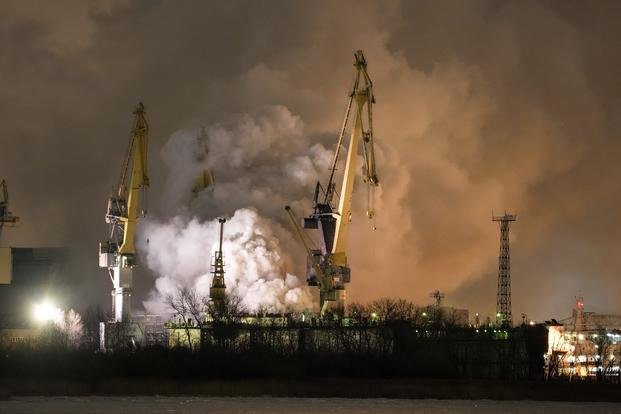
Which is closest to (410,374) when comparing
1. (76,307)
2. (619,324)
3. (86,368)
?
(86,368)

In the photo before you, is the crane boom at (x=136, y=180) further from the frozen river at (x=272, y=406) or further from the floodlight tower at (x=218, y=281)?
the frozen river at (x=272, y=406)

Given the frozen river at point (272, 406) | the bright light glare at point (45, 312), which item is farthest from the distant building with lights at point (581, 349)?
the bright light glare at point (45, 312)

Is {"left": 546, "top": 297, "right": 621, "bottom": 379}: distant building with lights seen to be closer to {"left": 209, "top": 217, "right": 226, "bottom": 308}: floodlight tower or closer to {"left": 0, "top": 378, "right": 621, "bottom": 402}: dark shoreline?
{"left": 0, "top": 378, "right": 621, "bottom": 402}: dark shoreline

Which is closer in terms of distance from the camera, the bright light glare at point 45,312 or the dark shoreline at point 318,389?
the dark shoreline at point 318,389

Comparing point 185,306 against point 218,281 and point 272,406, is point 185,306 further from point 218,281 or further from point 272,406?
point 272,406

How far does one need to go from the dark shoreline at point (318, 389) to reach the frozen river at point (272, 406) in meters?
2.57

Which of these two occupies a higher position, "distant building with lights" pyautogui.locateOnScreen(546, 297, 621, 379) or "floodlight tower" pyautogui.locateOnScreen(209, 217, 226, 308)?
"floodlight tower" pyautogui.locateOnScreen(209, 217, 226, 308)

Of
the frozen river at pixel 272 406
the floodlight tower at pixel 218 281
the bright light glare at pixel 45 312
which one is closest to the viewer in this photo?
the frozen river at pixel 272 406

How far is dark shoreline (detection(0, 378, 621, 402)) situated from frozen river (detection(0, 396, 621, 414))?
8.42 ft

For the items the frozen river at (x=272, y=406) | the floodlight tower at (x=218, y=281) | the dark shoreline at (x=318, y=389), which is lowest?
the frozen river at (x=272, y=406)

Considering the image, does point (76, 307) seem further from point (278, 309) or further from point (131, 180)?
point (278, 309)

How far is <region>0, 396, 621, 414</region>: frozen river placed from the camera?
71062 mm

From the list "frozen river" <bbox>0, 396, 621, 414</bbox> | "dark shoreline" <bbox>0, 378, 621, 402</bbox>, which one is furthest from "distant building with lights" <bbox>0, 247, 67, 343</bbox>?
"frozen river" <bbox>0, 396, 621, 414</bbox>

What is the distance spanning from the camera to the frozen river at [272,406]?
71.1 metres
